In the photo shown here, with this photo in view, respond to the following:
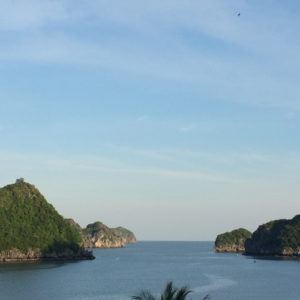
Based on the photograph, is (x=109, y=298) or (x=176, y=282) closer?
(x=109, y=298)

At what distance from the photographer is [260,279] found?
506ft

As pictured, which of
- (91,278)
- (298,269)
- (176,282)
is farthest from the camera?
(298,269)

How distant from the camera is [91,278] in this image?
15212cm

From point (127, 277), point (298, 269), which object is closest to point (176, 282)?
point (127, 277)

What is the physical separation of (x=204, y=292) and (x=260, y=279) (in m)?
42.2

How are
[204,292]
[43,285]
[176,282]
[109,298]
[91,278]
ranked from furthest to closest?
1. [91,278]
2. [176,282]
3. [43,285]
4. [204,292]
5. [109,298]

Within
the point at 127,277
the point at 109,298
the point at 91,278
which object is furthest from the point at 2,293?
the point at 127,277

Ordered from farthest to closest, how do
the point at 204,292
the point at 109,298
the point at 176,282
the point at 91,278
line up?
the point at 91,278
the point at 176,282
the point at 204,292
the point at 109,298

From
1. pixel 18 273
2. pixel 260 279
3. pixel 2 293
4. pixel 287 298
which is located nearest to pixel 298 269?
pixel 260 279

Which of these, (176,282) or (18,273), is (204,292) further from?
(18,273)

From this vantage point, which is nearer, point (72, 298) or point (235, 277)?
point (72, 298)

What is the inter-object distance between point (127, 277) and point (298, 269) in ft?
245

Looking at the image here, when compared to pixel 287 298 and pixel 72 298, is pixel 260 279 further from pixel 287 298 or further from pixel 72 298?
pixel 72 298

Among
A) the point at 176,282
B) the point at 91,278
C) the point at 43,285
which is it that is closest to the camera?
the point at 43,285
